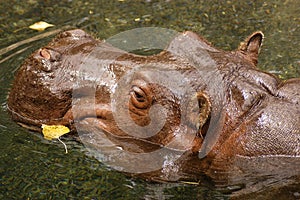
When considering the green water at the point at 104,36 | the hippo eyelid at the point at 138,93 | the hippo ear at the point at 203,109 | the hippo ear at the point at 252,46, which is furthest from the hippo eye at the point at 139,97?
the hippo ear at the point at 252,46

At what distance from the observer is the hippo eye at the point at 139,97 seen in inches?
176

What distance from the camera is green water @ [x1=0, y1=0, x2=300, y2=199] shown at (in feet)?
15.8

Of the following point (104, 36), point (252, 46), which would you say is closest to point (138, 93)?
point (252, 46)

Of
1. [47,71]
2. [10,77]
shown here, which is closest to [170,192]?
[47,71]

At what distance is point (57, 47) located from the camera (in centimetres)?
494

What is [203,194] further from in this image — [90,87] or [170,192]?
[90,87]

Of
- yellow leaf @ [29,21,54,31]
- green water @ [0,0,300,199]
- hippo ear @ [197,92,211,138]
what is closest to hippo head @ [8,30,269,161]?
hippo ear @ [197,92,211,138]

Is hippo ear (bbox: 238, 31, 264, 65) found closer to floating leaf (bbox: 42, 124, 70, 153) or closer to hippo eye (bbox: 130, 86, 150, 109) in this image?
hippo eye (bbox: 130, 86, 150, 109)

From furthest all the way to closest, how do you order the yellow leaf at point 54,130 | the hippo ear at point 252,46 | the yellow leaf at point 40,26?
the yellow leaf at point 40,26
the hippo ear at point 252,46
the yellow leaf at point 54,130

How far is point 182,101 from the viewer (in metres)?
4.49

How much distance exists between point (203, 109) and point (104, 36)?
12.2 ft

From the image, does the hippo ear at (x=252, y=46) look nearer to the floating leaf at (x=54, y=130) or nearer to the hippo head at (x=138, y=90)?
the hippo head at (x=138, y=90)

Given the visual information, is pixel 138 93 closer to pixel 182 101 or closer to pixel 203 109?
pixel 182 101

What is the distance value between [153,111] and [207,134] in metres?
0.49
